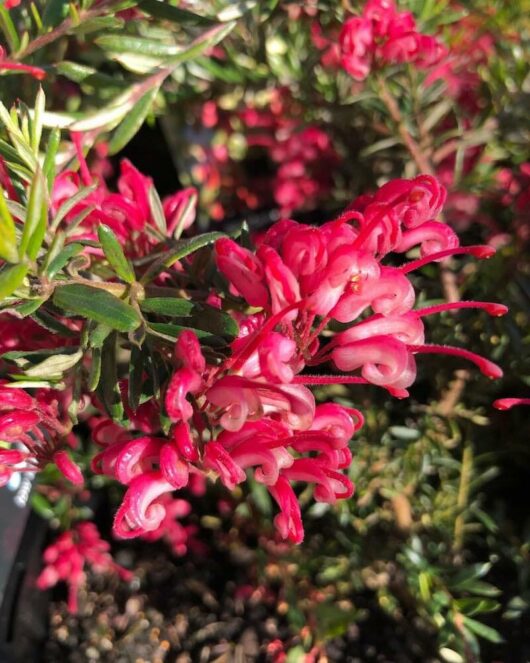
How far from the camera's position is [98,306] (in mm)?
464

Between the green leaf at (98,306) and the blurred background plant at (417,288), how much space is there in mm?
257

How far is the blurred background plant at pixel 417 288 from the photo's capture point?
2.60ft

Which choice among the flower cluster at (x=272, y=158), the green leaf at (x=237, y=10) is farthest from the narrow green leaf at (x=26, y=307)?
the flower cluster at (x=272, y=158)

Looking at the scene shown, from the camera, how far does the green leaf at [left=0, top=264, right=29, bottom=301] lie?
15.0 inches

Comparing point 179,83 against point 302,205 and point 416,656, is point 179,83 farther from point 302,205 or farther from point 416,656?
point 416,656

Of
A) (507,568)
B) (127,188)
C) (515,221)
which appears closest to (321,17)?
(515,221)

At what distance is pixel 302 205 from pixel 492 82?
494 mm

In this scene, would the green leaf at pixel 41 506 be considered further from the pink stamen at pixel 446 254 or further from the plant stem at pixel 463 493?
the pink stamen at pixel 446 254

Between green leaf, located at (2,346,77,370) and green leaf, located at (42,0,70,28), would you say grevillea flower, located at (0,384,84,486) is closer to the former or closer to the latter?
green leaf, located at (2,346,77,370)

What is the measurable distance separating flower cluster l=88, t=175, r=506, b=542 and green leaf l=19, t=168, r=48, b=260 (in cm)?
11

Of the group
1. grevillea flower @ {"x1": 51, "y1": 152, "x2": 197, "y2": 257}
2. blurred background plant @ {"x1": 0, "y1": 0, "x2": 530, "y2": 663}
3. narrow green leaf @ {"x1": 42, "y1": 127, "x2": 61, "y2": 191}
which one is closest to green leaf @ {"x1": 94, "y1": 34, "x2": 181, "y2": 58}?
blurred background plant @ {"x1": 0, "y1": 0, "x2": 530, "y2": 663}

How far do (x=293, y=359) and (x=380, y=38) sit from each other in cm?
51

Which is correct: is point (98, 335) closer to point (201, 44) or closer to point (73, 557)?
point (201, 44)

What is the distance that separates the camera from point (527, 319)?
88 cm
